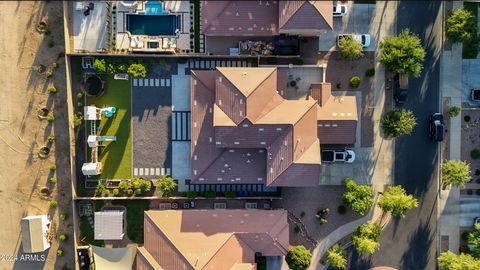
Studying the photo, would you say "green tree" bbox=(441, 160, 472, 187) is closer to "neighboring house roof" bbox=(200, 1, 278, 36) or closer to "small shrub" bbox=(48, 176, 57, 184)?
"neighboring house roof" bbox=(200, 1, 278, 36)

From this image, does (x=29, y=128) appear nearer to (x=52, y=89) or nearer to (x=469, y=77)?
A: (x=52, y=89)

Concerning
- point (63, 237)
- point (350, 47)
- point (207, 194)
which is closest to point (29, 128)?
point (63, 237)

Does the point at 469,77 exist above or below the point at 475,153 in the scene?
above

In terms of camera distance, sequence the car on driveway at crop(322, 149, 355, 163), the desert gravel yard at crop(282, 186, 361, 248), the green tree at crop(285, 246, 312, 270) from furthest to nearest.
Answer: the desert gravel yard at crop(282, 186, 361, 248) → the car on driveway at crop(322, 149, 355, 163) → the green tree at crop(285, 246, 312, 270)

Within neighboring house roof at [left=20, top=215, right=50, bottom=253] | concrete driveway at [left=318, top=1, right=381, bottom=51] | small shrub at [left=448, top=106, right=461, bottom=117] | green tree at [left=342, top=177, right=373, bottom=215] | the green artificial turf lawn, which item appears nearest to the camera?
green tree at [left=342, top=177, right=373, bottom=215]

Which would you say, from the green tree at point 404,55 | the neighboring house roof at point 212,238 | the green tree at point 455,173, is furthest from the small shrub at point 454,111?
the neighboring house roof at point 212,238

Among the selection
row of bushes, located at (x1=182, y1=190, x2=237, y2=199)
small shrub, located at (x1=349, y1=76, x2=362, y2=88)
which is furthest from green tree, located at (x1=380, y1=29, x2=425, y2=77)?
row of bushes, located at (x1=182, y1=190, x2=237, y2=199)

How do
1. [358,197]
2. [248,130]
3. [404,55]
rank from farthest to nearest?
[358,197] → [404,55] → [248,130]
